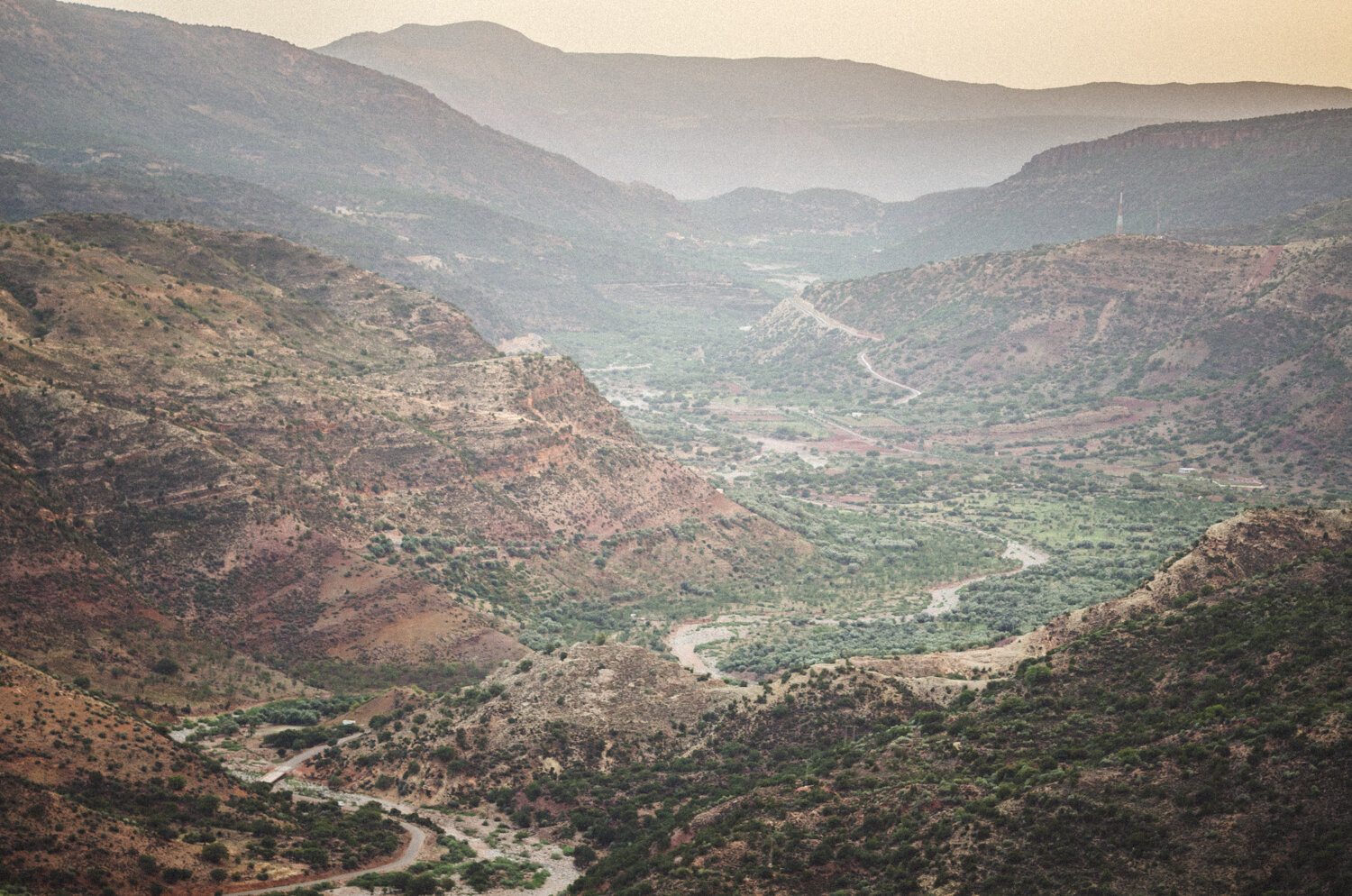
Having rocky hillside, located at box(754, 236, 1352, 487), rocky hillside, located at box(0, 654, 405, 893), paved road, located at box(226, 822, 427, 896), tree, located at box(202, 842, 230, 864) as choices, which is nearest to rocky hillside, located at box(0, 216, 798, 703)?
rocky hillside, located at box(0, 654, 405, 893)

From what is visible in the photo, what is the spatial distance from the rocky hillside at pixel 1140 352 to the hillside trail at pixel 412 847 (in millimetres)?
96614

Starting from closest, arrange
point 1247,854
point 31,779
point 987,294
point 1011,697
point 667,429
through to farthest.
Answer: point 1247,854
point 31,779
point 1011,697
point 667,429
point 987,294

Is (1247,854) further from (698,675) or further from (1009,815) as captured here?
(698,675)

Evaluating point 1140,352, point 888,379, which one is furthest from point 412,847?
point 888,379

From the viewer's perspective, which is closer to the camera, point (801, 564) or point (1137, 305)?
point (801, 564)

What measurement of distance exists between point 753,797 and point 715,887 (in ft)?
21.1

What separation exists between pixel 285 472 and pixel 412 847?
36.4 metres

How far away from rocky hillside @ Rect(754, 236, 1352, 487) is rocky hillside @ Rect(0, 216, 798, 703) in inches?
2377

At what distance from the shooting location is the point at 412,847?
148ft

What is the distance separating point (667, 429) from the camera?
161m

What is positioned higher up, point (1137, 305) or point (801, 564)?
point (1137, 305)

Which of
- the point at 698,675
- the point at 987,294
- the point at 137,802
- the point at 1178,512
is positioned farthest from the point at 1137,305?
the point at 137,802

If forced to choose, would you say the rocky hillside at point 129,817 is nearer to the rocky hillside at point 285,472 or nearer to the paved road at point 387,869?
the paved road at point 387,869

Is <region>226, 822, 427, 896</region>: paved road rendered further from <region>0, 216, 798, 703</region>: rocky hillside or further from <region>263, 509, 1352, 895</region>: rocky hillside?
<region>0, 216, 798, 703</region>: rocky hillside
